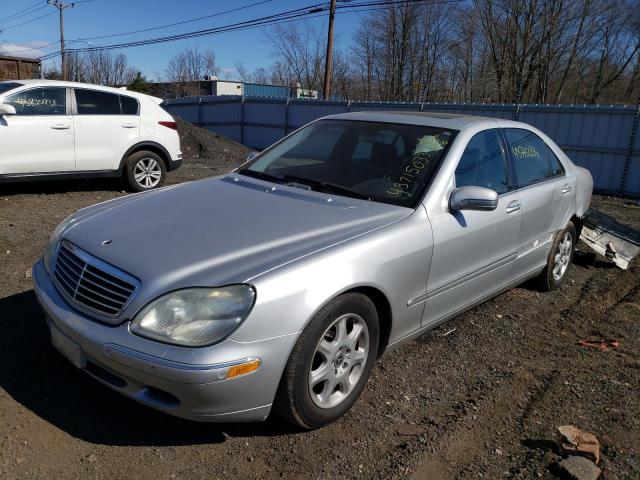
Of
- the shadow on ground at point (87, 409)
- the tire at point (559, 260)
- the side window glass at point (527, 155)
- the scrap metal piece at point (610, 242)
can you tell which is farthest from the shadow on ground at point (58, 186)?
the scrap metal piece at point (610, 242)

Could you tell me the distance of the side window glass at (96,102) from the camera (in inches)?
319

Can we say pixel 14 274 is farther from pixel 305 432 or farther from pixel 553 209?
pixel 553 209

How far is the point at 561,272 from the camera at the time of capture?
5.39 metres

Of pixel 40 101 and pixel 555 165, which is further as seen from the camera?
pixel 40 101

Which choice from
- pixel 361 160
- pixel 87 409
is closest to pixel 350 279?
pixel 361 160

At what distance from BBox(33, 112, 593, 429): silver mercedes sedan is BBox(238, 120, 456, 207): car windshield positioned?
0.04ft

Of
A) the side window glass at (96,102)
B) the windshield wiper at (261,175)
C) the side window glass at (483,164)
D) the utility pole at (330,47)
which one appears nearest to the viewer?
the side window glass at (483,164)

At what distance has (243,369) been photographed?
2.40m

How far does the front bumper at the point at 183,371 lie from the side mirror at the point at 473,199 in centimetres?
149

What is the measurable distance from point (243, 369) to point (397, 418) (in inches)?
43.6

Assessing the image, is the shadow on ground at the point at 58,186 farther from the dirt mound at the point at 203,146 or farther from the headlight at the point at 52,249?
the dirt mound at the point at 203,146

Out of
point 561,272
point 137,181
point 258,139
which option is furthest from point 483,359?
point 258,139

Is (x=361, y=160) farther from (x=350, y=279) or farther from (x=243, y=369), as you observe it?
(x=243, y=369)

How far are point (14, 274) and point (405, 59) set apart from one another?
3099 cm
